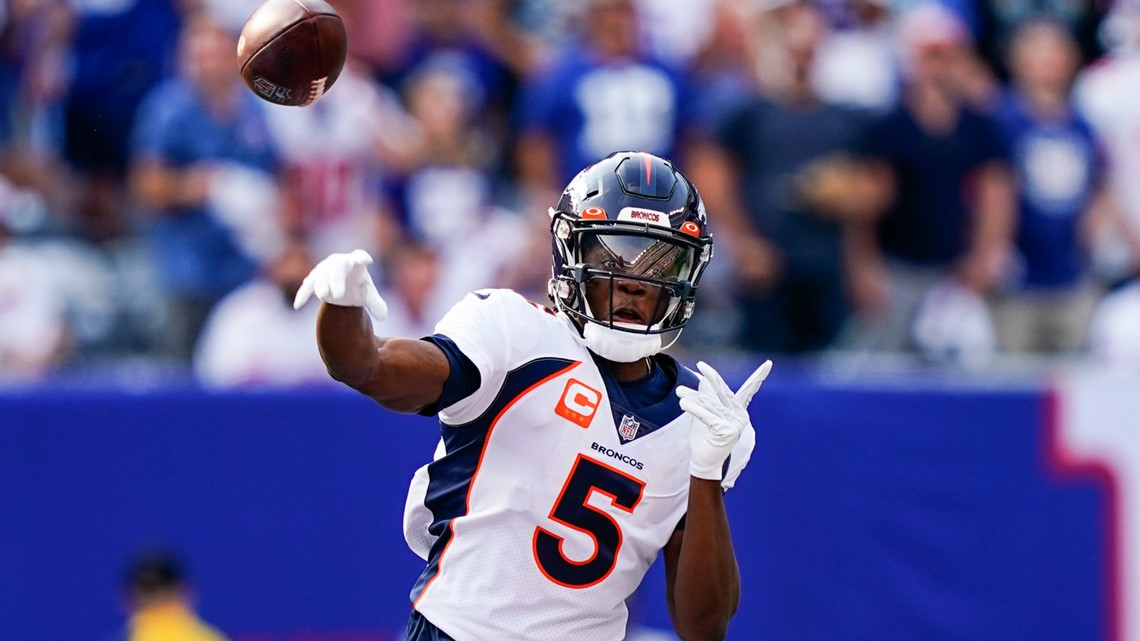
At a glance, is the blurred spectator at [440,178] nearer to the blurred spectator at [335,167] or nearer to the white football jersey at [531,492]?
the blurred spectator at [335,167]

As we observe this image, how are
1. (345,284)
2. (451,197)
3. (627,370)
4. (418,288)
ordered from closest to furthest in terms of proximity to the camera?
(345,284) → (627,370) → (418,288) → (451,197)

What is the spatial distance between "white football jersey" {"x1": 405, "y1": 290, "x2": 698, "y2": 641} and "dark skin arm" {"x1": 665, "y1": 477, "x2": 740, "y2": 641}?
133 mm

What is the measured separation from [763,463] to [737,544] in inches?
14.4

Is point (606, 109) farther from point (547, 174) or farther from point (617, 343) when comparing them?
point (617, 343)

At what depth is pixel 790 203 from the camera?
8.55 m

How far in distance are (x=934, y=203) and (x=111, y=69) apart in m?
4.25

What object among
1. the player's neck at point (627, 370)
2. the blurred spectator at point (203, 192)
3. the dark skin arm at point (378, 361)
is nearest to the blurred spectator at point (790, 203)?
the blurred spectator at point (203, 192)

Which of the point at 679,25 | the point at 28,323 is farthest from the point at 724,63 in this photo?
the point at 28,323

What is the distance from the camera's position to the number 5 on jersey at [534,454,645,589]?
Result: 380 centimetres

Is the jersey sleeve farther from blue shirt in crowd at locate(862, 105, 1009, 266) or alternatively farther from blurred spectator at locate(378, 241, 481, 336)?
blue shirt in crowd at locate(862, 105, 1009, 266)

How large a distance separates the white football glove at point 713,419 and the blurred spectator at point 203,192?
4.65m

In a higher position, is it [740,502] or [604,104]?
[604,104]

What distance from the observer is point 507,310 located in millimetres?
3793

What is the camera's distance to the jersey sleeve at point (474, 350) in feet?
11.8
